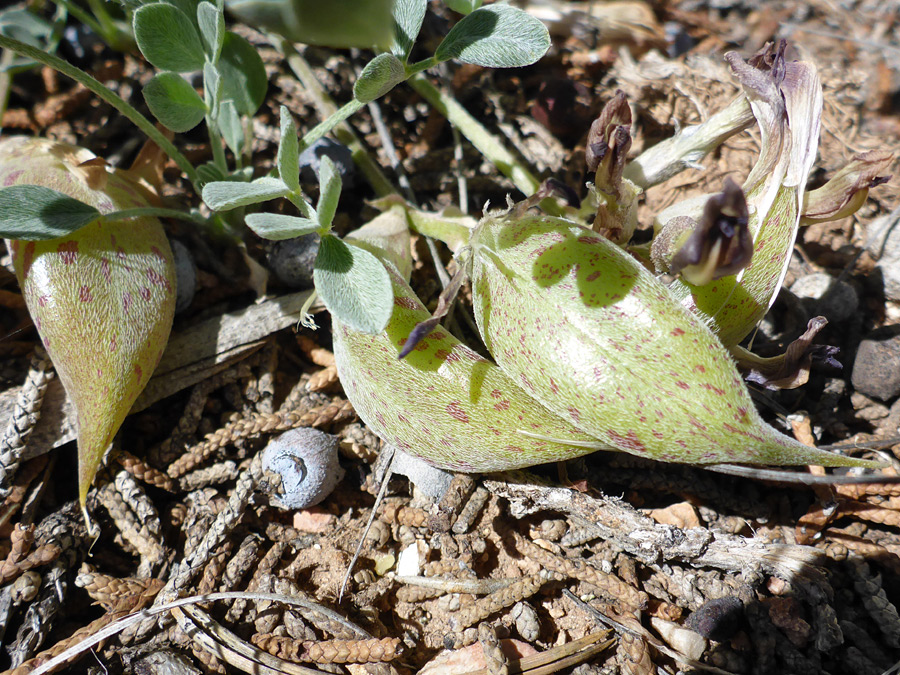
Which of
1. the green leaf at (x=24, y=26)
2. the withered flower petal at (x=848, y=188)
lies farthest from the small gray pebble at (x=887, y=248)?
the green leaf at (x=24, y=26)

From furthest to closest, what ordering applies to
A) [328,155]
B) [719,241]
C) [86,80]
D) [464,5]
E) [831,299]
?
[328,155]
[831,299]
[464,5]
[86,80]
[719,241]

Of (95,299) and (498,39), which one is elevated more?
(498,39)

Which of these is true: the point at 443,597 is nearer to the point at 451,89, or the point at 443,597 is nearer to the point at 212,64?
the point at 212,64

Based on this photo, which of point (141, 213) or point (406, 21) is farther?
point (141, 213)

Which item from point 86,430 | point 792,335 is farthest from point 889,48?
point 86,430

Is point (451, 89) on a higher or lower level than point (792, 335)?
higher

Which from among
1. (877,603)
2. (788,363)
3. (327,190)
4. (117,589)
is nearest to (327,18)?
(327,190)

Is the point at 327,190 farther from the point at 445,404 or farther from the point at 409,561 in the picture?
the point at 409,561
